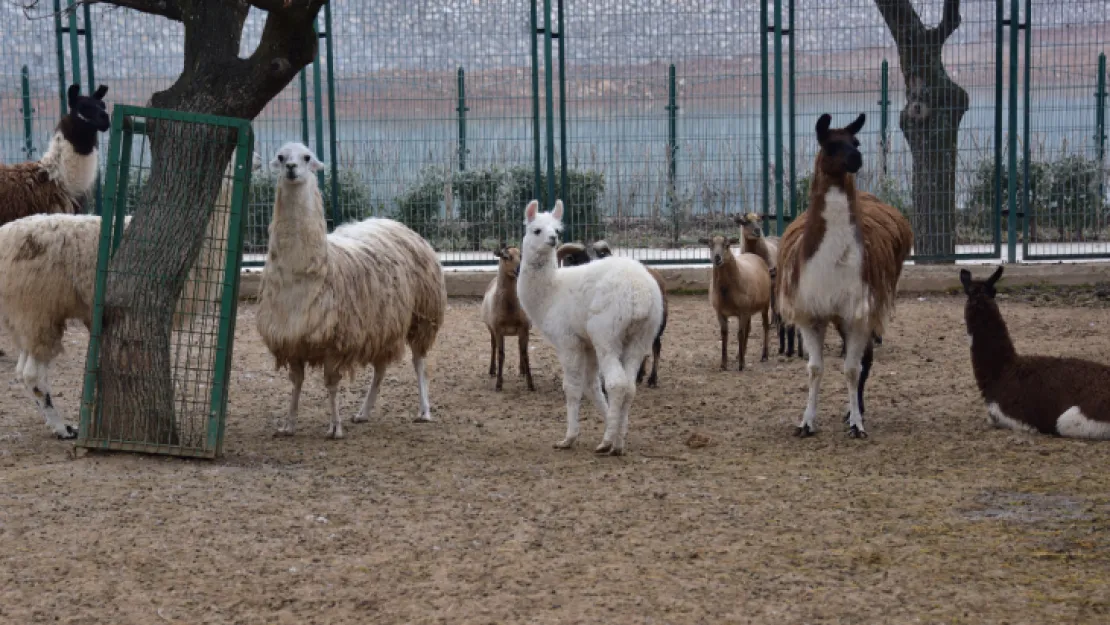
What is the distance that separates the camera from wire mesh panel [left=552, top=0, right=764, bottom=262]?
44.5 ft

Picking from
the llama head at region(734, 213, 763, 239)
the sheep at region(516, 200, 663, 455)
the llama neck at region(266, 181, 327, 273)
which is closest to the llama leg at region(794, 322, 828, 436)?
the sheep at region(516, 200, 663, 455)

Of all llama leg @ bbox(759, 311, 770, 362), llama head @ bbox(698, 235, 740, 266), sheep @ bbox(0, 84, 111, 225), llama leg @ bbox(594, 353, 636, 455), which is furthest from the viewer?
sheep @ bbox(0, 84, 111, 225)

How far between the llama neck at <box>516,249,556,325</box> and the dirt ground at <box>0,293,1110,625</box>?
2.67 feet

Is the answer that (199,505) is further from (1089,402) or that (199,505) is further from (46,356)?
(1089,402)

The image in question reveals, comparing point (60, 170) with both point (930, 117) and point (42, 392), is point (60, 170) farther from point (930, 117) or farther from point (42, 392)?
point (930, 117)

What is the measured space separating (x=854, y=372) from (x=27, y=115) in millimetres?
9810

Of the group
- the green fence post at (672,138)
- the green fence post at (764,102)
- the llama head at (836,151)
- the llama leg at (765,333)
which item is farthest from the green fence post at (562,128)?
the llama head at (836,151)

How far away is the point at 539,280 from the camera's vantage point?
7.12 metres

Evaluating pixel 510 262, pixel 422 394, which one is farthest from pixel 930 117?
pixel 422 394

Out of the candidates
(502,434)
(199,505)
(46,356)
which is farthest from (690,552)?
(46,356)

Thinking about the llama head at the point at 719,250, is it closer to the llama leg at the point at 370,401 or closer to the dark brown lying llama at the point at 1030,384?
the dark brown lying llama at the point at 1030,384

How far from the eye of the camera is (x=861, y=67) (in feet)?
44.3

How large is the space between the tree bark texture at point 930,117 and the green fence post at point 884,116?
0.57ft

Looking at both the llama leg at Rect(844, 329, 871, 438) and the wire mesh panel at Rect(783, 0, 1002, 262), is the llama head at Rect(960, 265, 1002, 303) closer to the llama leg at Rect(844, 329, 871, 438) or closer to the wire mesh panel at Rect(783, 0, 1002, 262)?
the llama leg at Rect(844, 329, 871, 438)
